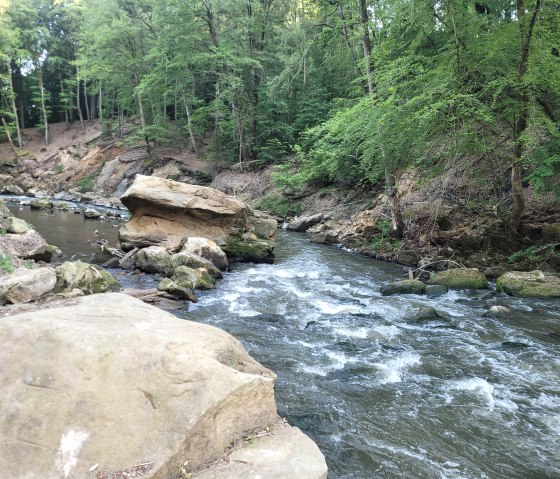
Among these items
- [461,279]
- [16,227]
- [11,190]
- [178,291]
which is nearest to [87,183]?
A: [11,190]

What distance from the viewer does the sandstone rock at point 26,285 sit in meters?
6.78

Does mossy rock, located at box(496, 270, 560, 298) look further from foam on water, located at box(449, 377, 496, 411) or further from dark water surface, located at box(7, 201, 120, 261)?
dark water surface, located at box(7, 201, 120, 261)

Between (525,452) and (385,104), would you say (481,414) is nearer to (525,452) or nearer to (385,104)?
(525,452)

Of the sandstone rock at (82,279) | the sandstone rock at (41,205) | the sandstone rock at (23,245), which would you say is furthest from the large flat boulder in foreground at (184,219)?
the sandstone rock at (41,205)

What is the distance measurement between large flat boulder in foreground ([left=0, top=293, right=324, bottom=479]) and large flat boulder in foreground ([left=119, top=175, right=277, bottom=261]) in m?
9.79

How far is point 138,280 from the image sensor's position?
35.6 feet

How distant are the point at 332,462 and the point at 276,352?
8.76 feet

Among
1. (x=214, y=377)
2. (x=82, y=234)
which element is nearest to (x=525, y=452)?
(x=214, y=377)

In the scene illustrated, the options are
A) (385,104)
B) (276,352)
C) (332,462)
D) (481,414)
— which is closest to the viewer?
(332,462)

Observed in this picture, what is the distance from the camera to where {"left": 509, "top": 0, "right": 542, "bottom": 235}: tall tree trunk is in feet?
32.5

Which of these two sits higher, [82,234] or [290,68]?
[290,68]

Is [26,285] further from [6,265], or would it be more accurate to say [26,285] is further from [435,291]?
[435,291]

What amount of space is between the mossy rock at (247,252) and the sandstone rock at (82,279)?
16.3 feet

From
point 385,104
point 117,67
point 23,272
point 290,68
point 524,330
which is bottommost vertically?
point 524,330
